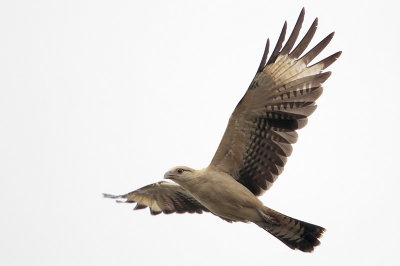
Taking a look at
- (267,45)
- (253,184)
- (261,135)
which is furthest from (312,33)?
(253,184)

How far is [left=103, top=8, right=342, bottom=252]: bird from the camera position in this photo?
11797 millimetres

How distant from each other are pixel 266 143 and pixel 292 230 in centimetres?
173

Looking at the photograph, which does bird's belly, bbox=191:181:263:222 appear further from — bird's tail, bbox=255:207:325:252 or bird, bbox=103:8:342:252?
bird's tail, bbox=255:207:325:252

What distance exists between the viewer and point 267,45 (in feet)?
37.2

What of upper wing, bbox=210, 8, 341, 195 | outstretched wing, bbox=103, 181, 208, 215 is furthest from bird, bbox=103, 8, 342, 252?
outstretched wing, bbox=103, 181, 208, 215

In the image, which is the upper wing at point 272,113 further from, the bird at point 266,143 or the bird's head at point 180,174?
the bird's head at point 180,174

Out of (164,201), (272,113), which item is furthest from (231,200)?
(164,201)

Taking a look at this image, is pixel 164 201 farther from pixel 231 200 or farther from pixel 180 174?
pixel 231 200

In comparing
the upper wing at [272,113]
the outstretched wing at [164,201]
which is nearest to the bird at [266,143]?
the upper wing at [272,113]

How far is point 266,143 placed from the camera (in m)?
12.4

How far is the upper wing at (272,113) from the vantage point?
1176 cm

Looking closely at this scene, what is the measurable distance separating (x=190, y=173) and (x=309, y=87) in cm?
273

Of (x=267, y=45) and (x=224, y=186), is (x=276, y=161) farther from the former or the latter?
(x=267, y=45)

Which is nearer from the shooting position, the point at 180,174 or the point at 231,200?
the point at 231,200
